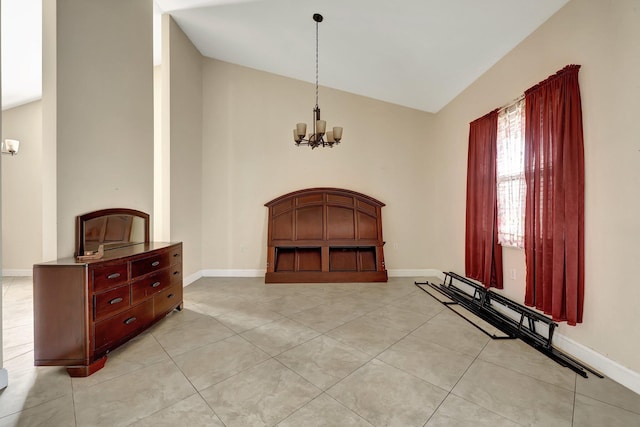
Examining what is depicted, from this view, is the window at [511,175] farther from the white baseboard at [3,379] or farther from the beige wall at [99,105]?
the white baseboard at [3,379]

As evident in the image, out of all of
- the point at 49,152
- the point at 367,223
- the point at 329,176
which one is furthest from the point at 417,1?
the point at 49,152

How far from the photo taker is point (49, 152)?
2.23 meters

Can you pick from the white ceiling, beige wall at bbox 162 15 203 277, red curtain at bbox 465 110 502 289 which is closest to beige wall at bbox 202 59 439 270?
Result: beige wall at bbox 162 15 203 277

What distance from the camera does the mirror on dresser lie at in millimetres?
2428

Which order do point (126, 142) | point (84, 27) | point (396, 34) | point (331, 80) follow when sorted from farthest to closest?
1. point (331, 80)
2. point (396, 34)
3. point (126, 142)
4. point (84, 27)

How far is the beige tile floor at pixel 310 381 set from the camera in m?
→ 1.55

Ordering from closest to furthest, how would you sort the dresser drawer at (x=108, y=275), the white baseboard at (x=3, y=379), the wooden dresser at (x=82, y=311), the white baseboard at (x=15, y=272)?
the white baseboard at (x=3, y=379), the wooden dresser at (x=82, y=311), the dresser drawer at (x=108, y=275), the white baseboard at (x=15, y=272)

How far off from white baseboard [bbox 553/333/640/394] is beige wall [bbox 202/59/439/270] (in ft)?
8.46

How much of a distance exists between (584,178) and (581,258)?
0.69m

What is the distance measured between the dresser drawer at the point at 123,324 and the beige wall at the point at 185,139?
157 cm

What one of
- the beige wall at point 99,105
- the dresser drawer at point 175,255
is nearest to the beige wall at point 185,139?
the beige wall at point 99,105

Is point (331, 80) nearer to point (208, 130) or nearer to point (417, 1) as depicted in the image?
point (417, 1)

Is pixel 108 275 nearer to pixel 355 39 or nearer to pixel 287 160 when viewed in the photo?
pixel 287 160

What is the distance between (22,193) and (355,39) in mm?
6313
